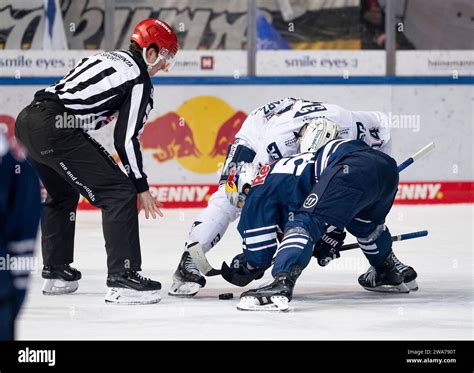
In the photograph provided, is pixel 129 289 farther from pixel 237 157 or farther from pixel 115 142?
pixel 237 157

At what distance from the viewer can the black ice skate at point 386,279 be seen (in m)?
5.19

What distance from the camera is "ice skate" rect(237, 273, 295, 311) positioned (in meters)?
4.53

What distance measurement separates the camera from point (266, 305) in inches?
181

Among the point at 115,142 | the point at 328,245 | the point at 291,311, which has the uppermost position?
the point at 115,142

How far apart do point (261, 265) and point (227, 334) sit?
64cm

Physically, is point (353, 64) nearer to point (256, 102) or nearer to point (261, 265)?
point (256, 102)

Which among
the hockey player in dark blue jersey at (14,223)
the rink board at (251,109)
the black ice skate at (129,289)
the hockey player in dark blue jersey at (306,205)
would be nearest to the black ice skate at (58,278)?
the black ice skate at (129,289)

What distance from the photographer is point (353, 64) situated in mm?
9086

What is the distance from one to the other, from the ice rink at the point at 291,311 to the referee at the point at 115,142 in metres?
0.19

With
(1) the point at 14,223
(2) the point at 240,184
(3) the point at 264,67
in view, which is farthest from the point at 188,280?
(3) the point at 264,67

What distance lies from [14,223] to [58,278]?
10.4 ft

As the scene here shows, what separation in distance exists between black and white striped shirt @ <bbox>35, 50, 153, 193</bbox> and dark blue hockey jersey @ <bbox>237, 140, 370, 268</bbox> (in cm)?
49

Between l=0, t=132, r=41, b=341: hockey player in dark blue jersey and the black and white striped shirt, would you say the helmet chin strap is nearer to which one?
the black and white striped shirt
